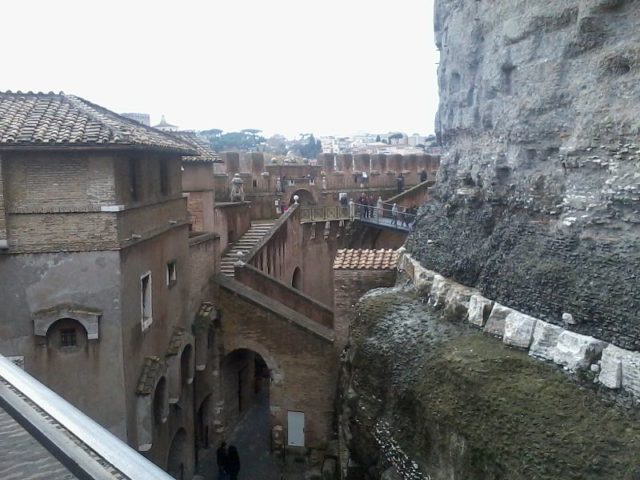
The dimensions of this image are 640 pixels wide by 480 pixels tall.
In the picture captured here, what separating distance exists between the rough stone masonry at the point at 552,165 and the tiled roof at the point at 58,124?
480cm

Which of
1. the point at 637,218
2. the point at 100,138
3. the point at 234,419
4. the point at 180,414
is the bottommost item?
the point at 234,419

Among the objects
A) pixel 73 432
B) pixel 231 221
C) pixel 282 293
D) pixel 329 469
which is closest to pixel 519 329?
pixel 73 432

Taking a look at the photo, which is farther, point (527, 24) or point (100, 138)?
point (100, 138)

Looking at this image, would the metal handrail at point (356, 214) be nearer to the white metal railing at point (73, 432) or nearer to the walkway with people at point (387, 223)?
the walkway with people at point (387, 223)

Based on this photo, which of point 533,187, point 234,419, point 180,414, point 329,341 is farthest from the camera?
point 234,419

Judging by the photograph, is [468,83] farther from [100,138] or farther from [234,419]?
[234,419]

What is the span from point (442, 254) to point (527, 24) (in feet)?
10.9

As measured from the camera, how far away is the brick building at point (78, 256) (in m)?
8.64

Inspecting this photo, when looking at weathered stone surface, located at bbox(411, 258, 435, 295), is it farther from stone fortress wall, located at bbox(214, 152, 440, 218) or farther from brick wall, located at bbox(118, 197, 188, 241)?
stone fortress wall, located at bbox(214, 152, 440, 218)

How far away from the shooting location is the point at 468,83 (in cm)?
891

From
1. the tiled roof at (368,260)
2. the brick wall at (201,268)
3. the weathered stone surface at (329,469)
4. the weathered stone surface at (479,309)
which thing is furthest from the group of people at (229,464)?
the weathered stone surface at (479,309)

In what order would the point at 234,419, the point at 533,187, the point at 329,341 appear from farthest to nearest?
the point at 234,419
the point at 329,341
the point at 533,187

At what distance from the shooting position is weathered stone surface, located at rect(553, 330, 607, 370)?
18.0 ft

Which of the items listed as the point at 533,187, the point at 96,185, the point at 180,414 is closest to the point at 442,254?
the point at 533,187
